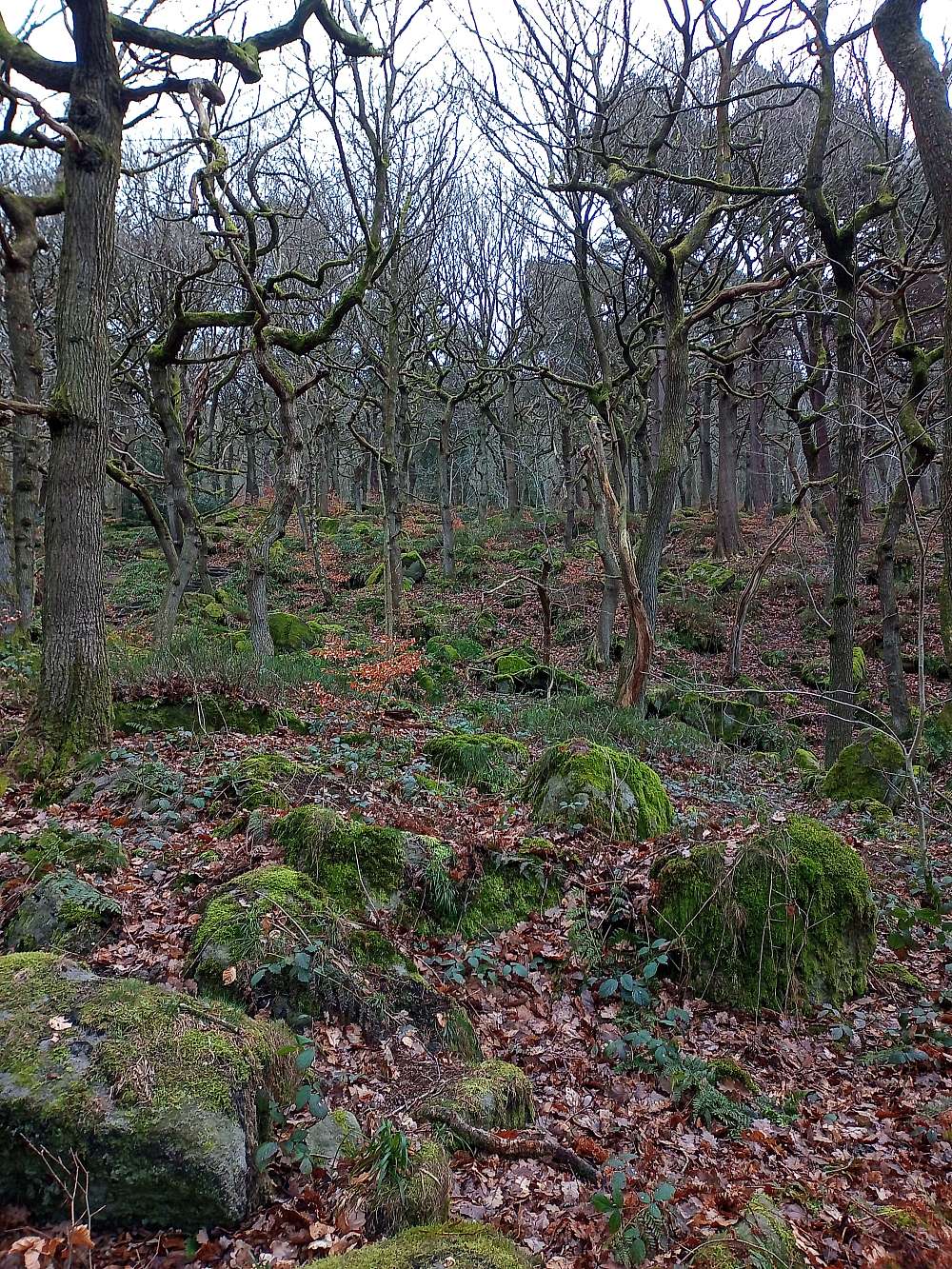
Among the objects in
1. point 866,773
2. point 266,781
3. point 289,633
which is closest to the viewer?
point 266,781

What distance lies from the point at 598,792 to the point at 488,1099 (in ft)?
9.55

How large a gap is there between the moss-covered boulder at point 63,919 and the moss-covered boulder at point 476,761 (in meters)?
3.68

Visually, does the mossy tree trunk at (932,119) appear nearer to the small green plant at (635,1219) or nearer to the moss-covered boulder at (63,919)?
the small green plant at (635,1219)

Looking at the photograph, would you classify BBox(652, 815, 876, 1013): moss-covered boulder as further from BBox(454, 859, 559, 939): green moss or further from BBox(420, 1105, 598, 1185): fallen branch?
BBox(420, 1105, 598, 1185): fallen branch

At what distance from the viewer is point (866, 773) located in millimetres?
8672

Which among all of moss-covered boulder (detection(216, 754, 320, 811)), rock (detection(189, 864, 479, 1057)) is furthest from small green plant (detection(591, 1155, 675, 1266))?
moss-covered boulder (detection(216, 754, 320, 811))

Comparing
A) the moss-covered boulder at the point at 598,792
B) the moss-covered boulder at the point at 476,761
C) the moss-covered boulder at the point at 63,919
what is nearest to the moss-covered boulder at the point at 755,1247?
the moss-covered boulder at the point at 598,792

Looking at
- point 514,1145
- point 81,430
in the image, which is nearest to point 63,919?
point 514,1145

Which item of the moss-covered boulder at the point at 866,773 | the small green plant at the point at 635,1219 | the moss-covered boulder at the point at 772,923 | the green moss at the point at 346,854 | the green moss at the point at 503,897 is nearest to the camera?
the small green plant at the point at 635,1219

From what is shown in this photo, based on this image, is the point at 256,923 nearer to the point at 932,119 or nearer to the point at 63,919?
the point at 63,919

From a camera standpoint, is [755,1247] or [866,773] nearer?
[755,1247]

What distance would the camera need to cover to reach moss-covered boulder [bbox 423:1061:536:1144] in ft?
11.1

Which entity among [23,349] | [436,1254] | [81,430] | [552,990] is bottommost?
[552,990]

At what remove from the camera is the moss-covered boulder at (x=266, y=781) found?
18.6ft
